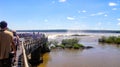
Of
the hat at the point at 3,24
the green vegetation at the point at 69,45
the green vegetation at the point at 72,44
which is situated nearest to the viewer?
the hat at the point at 3,24

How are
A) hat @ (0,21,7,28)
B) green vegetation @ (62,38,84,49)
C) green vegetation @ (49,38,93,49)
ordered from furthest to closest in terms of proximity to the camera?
green vegetation @ (62,38,84,49), green vegetation @ (49,38,93,49), hat @ (0,21,7,28)

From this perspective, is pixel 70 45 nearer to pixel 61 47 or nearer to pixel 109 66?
pixel 61 47

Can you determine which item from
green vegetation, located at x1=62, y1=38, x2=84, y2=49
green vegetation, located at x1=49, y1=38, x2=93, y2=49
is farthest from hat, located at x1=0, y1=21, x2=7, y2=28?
green vegetation, located at x1=62, y1=38, x2=84, y2=49

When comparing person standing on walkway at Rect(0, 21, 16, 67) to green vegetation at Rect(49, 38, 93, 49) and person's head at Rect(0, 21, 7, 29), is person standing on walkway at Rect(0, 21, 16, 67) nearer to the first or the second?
person's head at Rect(0, 21, 7, 29)

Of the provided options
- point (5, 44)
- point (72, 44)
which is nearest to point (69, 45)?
point (72, 44)

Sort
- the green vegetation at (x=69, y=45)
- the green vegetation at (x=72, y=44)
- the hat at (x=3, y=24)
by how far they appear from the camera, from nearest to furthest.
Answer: the hat at (x=3, y=24) → the green vegetation at (x=69, y=45) → the green vegetation at (x=72, y=44)

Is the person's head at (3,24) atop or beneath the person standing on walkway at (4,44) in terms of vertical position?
atop

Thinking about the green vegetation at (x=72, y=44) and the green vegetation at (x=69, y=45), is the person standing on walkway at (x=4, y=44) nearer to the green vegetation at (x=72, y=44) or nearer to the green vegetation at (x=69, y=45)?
the green vegetation at (x=69, y=45)

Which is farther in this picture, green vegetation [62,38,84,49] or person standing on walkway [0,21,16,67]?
green vegetation [62,38,84,49]

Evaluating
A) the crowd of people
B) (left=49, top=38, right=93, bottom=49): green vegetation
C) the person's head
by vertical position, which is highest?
the person's head

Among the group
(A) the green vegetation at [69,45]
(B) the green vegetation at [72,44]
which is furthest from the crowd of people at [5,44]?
(B) the green vegetation at [72,44]

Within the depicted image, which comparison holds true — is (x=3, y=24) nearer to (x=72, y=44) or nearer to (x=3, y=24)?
(x=3, y=24)

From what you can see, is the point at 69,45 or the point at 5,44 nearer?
the point at 5,44

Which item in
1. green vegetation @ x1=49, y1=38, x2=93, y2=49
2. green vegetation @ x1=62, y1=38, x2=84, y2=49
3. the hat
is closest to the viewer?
the hat
